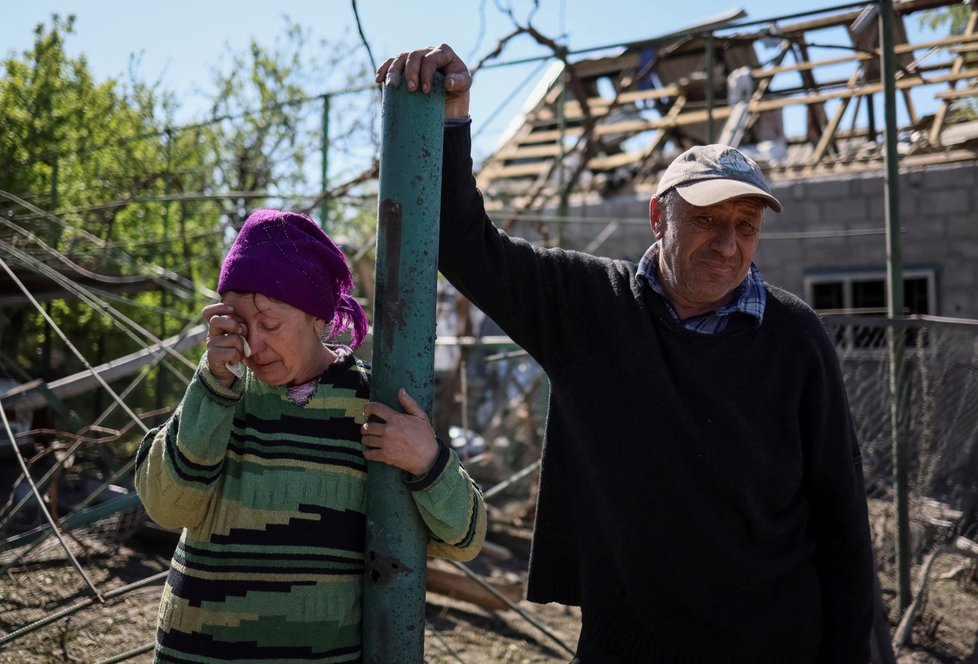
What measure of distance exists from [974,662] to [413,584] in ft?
11.5

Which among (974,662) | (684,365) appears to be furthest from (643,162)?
(684,365)

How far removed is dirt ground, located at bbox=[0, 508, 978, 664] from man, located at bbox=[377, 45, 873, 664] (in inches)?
73.2

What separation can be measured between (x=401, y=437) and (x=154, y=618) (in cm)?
353

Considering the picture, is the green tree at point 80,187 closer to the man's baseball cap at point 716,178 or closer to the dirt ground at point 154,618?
the dirt ground at point 154,618

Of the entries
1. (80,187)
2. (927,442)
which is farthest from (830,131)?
(80,187)

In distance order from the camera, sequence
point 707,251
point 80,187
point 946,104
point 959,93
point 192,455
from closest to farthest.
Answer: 1. point 192,455
2. point 707,251
3. point 80,187
4. point 959,93
5. point 946,104

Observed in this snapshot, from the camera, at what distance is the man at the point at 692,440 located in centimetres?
180

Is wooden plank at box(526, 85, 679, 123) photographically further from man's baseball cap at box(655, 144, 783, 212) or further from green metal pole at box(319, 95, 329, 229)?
man's baseball cap at box(655, 144, 783, 212)

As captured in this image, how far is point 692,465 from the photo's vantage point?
180 cm

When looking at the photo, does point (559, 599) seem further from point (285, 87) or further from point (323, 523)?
point (285, 87)

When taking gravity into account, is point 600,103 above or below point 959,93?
above

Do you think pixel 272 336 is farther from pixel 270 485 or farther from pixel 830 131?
pixel 830 131

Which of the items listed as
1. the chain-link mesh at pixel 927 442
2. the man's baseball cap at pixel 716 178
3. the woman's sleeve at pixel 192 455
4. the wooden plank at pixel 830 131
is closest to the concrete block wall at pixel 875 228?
the wooden plank at pixel 830 131

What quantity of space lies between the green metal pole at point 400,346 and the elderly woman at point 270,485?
58 mm
